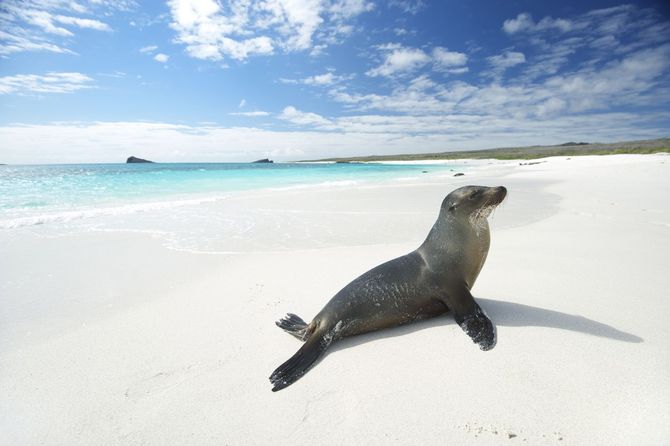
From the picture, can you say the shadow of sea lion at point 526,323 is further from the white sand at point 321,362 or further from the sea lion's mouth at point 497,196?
the sea lion's mouth at point 497,196

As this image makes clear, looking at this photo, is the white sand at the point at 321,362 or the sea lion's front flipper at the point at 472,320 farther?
the sea lion's front flipper at the point at 472,320

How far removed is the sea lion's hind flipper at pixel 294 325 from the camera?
2.63 meters

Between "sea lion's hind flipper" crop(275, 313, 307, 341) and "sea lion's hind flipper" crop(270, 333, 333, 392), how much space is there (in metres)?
0.15

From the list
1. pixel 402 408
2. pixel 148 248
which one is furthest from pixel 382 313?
pixel 148 248

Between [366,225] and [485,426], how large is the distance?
17.0 feet

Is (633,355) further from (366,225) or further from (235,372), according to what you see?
(366,225)

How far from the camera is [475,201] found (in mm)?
2652

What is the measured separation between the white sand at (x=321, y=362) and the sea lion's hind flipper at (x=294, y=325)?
0.20 feet

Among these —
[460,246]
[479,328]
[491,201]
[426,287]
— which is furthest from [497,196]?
[479,328]

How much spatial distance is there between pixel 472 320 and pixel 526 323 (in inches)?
18.1

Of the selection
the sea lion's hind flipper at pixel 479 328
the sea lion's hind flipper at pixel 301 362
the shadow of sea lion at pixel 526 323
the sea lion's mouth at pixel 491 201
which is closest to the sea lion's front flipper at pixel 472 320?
the sea lion's hind flipper at pixel 479 328

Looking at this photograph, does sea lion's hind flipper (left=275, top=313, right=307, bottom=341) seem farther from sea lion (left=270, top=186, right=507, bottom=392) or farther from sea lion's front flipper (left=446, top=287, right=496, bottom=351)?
sea lion's front flipper (left=446, top=287, right=496, bottom=351)

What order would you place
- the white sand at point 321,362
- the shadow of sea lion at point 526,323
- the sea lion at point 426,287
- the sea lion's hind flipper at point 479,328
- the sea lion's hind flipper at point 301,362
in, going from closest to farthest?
1. the white sand at point 321,362
2. the sea lion's hind flipper at point 301,362
3. the sea lion's hind flipper at point 479,328
4. the shadow of sea lion at point 526,323
5. the sea lion at point 426,287

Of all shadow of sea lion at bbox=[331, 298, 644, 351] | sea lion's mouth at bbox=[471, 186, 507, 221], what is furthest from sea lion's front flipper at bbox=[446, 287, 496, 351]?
sea lion's mouth at bbox=[471, 186, 507, 221]
